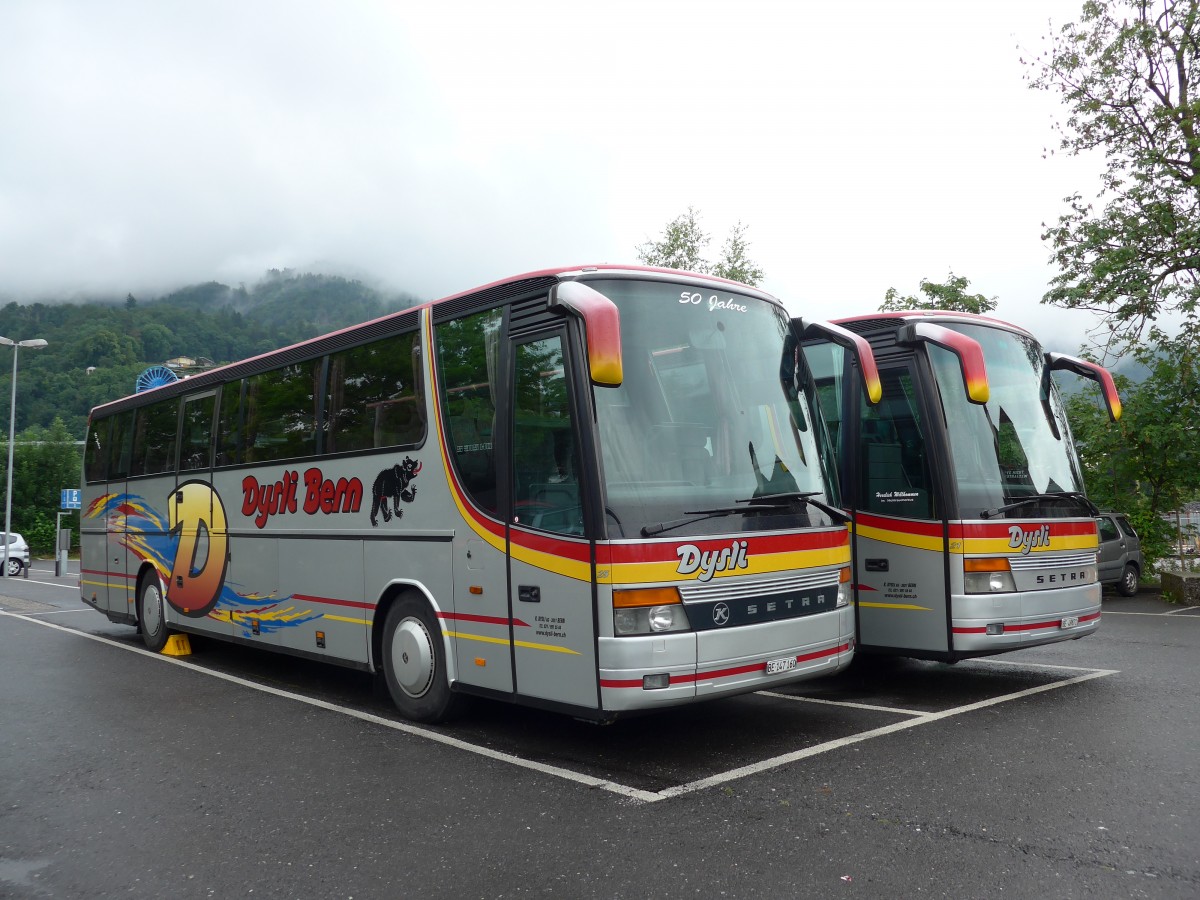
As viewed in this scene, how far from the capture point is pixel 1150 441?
19219 millimetres

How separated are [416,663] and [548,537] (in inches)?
79.3

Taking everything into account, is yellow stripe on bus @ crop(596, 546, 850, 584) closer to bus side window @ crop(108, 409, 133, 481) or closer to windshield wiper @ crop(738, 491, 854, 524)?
windshield wiper @ crop(738, 491, 854, 524)

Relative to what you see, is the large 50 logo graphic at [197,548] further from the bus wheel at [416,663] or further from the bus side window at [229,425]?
the bus wheel at [416,663]

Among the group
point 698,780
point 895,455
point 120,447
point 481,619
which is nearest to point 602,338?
point 481,619

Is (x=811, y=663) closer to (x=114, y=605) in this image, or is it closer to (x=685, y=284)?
(x=685, y=284)

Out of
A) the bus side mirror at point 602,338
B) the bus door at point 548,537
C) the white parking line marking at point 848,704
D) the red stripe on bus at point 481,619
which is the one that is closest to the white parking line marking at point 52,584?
the red stripe on bus at point 481,619

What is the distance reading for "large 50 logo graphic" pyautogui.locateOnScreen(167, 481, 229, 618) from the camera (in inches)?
427

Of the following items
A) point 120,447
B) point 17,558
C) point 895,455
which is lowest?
point 17,558

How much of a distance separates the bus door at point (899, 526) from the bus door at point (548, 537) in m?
3.42

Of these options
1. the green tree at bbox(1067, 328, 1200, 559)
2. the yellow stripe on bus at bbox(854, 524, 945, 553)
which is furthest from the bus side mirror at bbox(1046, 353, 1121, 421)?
the green tree at bbox(1067, 328, 1200, 559)

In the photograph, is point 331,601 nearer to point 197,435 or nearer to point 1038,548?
point 197,435

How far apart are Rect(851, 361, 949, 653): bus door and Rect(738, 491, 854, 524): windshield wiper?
137 centimetres

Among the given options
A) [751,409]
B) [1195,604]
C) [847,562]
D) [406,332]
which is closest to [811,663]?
[847,562]

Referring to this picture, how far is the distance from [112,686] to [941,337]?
845cm
